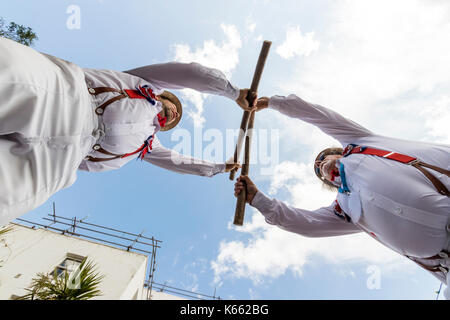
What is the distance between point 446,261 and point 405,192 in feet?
2.43

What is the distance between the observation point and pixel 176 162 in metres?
3.07

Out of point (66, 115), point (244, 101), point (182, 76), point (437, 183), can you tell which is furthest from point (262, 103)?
point (66, 115)

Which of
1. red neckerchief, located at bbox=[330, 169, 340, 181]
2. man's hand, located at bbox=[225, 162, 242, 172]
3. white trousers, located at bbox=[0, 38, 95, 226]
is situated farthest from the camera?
man's hand, located at bbox=[225, 162, 242, 172]

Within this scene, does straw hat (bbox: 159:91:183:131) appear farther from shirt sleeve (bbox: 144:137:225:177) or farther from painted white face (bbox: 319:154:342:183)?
painted white face (bbox: 319:154:342:183)

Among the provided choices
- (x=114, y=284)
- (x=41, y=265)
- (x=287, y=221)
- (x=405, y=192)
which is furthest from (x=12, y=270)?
(x=405, y=192)

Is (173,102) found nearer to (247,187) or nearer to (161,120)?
(161,120)

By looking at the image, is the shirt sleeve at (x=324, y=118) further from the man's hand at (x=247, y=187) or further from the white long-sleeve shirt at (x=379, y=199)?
the man's hand at (x=247, y=187)

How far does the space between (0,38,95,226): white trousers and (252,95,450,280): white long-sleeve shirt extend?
7.01 feet

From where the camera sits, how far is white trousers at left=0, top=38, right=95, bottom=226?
114cm

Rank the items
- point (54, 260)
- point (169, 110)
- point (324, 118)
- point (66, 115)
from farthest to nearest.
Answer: point (54, 260), point (169, 110), point (324, 118), point (66, 115)

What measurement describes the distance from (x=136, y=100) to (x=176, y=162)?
1.21 m

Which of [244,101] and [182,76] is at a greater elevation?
[244,101]

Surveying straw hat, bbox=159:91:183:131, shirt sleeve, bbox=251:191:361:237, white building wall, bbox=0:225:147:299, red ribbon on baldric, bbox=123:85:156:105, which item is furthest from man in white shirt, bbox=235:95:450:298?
white building wall, bbox=0:225:147:299

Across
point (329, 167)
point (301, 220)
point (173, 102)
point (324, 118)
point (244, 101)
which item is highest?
point (173, 102)
